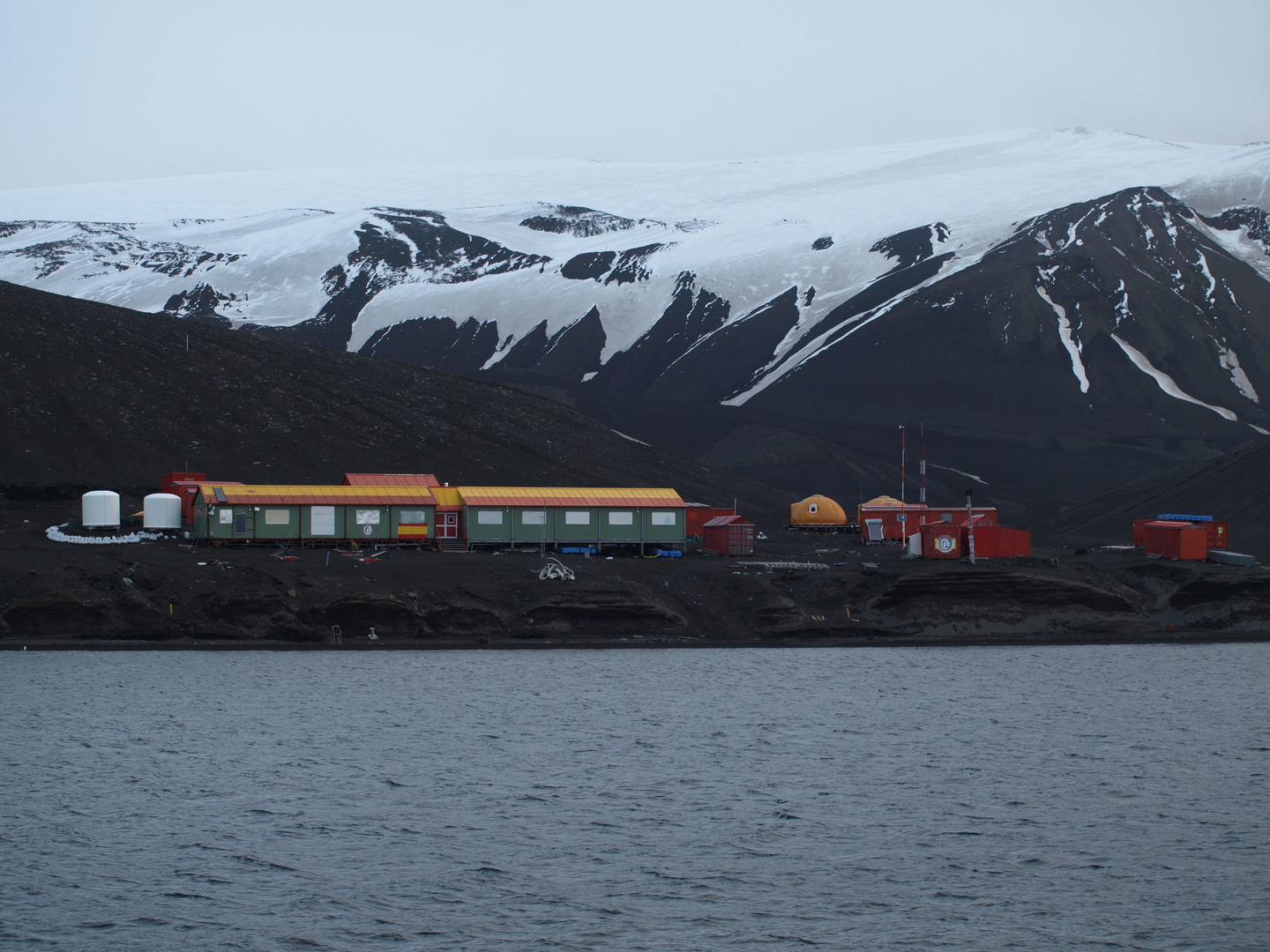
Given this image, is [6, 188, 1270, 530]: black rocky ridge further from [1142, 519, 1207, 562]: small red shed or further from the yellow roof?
the yellow roof

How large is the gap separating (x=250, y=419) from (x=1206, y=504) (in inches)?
1990

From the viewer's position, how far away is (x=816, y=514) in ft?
235

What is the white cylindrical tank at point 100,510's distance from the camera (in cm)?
5319

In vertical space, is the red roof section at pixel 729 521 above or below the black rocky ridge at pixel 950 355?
below

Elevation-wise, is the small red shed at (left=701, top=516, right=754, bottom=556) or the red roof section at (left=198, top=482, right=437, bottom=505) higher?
the red roof section at (left=198, top=482, right=437, bottom=505)

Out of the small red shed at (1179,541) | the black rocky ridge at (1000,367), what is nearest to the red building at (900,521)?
the small red shed at (1179,541)

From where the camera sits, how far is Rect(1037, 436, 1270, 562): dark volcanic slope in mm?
64625

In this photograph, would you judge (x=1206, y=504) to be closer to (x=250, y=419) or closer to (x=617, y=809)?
(x=250, y=419)

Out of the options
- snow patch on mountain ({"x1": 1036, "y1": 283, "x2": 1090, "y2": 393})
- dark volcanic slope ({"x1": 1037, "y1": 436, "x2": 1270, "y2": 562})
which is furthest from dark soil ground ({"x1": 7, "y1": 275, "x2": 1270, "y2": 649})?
snow patch on mountain ({"x1": 1036, "y1": 283, "x2": 1090, "y2": 393})

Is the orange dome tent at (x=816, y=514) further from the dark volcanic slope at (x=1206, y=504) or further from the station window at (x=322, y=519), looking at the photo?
the station window at (x=322, y=519)

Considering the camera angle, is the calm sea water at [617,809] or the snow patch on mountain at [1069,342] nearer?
the calm sea water at [617,809]

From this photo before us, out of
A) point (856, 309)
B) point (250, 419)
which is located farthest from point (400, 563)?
point (856, 309)

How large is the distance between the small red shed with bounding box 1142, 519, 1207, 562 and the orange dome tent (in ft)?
58.7

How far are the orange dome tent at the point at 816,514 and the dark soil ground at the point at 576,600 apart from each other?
49.5 feet
